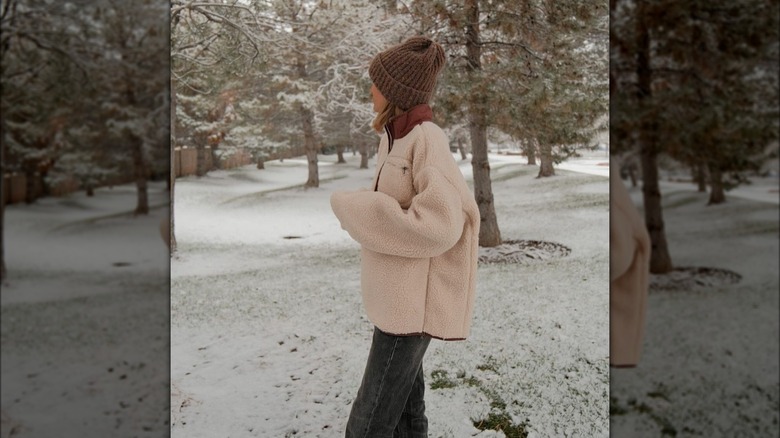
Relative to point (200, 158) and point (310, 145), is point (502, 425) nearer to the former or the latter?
point (310, 145)

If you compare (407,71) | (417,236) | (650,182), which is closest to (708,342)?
(650,182)

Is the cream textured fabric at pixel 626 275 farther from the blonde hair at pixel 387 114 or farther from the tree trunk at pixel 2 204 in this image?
the tree trunk at pixel 2 204

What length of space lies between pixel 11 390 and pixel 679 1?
1246mm

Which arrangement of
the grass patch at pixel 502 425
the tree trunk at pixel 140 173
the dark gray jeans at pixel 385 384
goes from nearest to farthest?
the tree trunk at pixel 140 173
the dark gray jeans at pixel 385 384
the grass patch at pixel 502 425

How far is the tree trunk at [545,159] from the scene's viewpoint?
261 centimetres

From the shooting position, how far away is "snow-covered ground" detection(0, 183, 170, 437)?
3.71ft

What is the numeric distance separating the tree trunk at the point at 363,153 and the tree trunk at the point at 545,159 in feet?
2.37

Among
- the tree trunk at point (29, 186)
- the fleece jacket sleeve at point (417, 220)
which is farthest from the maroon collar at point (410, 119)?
the tree trunk at point (29, 186)

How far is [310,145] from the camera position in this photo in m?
2.59

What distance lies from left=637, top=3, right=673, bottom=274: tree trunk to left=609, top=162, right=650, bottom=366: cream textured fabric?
1 centimetres

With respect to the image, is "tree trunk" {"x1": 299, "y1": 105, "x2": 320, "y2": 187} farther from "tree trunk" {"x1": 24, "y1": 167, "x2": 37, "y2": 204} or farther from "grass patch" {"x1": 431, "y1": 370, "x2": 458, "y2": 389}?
"tree trunk" {"x1": 24, "y1": 167, "x2": 37, "y2": 204}

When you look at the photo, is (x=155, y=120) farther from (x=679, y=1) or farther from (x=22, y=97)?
(x=679, y=1)

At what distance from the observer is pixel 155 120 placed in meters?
1.30

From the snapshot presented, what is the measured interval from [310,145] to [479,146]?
2.38 ft
